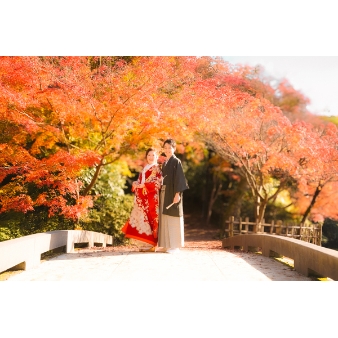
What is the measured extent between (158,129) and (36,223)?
342 centimetres

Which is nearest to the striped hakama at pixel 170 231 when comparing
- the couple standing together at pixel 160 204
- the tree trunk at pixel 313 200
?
the couple standing together at pixel 160 204

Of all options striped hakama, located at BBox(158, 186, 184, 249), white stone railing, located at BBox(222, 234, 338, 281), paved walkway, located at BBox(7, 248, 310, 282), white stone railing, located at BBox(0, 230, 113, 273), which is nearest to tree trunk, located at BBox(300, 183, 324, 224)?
white stone railing, located at BBox(222, 234, 338, 281)

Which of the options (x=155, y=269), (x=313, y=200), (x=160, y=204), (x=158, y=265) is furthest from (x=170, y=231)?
(x=313, y=200)

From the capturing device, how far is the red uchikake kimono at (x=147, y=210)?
6277 millimetres

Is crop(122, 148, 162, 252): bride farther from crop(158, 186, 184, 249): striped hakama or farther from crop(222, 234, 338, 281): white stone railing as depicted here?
crop(222, 234, 338, 281): white stone railing

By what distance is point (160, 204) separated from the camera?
6.28 m

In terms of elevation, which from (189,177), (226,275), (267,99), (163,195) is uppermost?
(267,99)

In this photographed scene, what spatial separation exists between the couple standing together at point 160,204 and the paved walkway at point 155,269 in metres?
0.31

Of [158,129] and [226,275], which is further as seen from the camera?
[158,129]

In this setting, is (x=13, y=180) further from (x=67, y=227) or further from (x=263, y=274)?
(x=263, y=274)

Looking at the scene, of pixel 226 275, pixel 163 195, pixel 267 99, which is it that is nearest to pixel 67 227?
pixel 163 195

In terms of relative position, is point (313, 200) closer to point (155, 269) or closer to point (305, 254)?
point (305, 254)

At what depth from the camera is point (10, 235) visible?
334 inches

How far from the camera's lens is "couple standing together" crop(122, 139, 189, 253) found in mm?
6047
